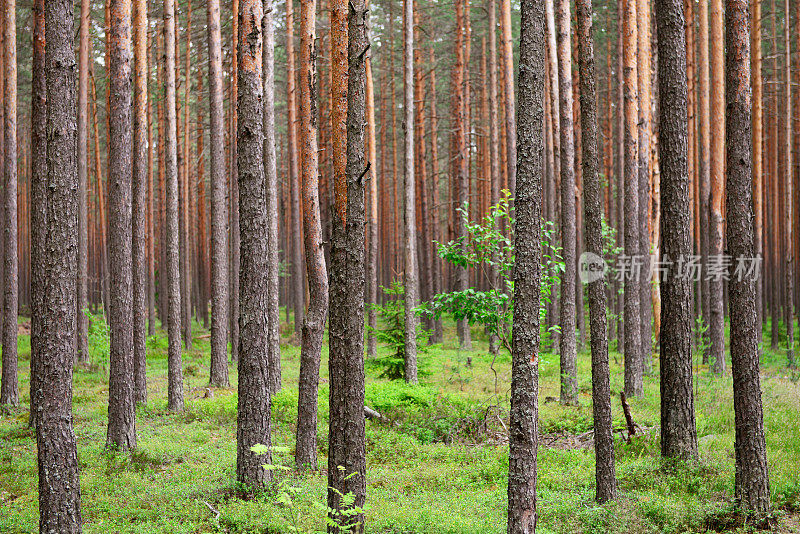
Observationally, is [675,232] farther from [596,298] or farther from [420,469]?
[420,469]

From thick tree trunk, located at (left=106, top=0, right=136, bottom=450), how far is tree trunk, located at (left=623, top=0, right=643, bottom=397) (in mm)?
9161

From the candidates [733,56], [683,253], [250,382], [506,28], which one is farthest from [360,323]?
[506,28]

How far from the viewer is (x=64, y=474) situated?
5.54m

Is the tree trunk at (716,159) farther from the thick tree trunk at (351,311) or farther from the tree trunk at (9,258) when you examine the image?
the tree trunk at (9,258)

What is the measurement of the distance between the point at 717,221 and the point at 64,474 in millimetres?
14592

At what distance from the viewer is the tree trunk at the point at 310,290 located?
784cm

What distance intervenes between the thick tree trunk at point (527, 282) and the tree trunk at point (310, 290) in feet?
10.7

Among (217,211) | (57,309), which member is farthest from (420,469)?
(217,211)

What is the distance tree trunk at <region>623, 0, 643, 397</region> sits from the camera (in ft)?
40.5

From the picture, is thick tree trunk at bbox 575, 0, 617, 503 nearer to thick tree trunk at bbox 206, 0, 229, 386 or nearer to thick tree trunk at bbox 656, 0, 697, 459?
thick tree trunk at bbox 656, 0, 697, 459

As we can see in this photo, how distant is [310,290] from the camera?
809cm

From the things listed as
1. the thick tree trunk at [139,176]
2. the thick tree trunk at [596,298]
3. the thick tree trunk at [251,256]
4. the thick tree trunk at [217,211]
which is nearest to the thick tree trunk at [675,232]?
the thick tree trunk at [596,298]

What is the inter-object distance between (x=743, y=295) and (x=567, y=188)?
18.6 ft

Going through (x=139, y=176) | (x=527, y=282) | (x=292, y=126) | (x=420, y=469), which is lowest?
(x=420, y=469)
